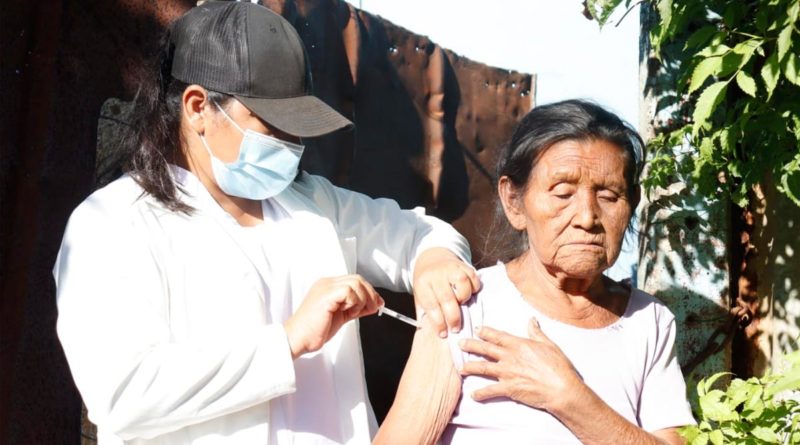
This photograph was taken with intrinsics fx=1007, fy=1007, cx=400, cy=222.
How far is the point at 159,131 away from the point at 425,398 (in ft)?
3.01

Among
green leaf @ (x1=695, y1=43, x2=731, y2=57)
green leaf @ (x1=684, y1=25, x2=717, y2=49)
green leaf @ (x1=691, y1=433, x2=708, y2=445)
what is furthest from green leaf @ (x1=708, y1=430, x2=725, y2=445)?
green leaf @ (x1=684, y1=25, x2=717, y2=49)

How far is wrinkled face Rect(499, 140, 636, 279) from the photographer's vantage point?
230 cm

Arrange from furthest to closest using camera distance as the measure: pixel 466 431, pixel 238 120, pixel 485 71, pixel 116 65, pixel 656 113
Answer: pixel 485 71, pixel 656 113, pixel 116 65, pixel 238 120, pixel 466 431

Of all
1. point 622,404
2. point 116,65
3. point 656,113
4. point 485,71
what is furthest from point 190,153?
point 485,71

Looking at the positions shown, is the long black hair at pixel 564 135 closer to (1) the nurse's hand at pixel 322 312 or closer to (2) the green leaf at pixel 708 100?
(2) the green leaf at pixel 708 100

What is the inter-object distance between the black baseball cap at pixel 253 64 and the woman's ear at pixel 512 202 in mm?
408

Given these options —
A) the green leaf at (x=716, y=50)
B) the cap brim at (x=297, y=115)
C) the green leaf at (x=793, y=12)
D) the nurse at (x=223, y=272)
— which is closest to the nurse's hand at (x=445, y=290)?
the nurse at (x=223, y=272)

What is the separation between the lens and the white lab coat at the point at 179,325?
2.05m

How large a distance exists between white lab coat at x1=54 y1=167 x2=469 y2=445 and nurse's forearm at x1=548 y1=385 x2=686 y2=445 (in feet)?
1.72

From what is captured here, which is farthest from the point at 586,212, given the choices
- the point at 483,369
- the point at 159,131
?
the point at 159,131

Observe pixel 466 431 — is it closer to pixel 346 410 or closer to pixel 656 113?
pixel 346 410

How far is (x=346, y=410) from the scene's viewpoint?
2420 millimetres

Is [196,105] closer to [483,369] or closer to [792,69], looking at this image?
[483,369]

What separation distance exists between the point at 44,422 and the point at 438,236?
119 centimetres
